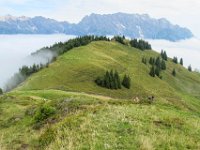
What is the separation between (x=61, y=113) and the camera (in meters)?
26.6

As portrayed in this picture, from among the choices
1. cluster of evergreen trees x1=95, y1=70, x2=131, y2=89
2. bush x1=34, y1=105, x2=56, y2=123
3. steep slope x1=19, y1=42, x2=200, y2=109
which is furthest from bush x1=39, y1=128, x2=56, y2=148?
cluster of evergreen trees x1=95, y1=70, x2=131, y2=89

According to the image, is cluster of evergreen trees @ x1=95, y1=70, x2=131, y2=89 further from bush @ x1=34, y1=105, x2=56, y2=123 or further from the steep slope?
bush @ x1=34, y1=105, x2=56, y2=123

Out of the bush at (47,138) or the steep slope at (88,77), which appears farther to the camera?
the steep slope at (88,77)

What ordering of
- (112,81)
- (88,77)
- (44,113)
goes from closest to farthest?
(44,113), (112,81), (88,77)

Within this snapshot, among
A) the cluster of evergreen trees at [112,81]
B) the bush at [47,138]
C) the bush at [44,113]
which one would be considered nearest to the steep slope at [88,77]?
the cluster of evergreen trees at [112,81]

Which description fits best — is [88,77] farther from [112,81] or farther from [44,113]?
[44,113]

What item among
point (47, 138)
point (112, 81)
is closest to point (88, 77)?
point (112, 81)

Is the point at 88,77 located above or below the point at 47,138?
below

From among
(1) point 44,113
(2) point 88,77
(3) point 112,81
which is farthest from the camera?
(2) point 88,77

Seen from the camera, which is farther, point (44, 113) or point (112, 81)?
point (112, 81)

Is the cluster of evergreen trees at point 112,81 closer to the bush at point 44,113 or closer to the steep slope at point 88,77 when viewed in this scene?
the steep slope at point 88,77

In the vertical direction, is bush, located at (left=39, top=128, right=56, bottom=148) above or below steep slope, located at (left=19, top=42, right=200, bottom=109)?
above

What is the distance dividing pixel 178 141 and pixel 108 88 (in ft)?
414

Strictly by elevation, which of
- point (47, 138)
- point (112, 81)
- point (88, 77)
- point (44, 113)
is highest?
point (47, 138)
